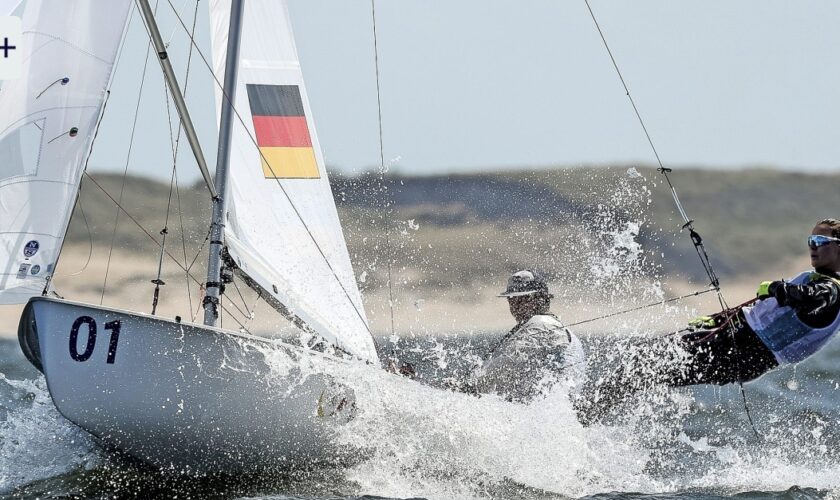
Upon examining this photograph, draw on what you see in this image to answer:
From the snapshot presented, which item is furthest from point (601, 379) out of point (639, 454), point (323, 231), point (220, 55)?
point (220, 55)

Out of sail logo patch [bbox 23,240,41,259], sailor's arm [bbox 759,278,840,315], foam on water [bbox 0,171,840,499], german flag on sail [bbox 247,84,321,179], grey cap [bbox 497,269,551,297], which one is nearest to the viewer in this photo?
sail logo patch [bbox 23,240,41,259]

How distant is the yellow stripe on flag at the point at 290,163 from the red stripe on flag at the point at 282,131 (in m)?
0.04

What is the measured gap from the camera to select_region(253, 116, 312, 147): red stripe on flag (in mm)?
5871

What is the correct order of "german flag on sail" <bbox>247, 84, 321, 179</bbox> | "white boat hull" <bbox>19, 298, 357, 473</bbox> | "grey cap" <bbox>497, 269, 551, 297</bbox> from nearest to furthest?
"white boat hull" <bbox>19, 298, 357, 473</bbox> < "grey cap" <bbox>497, 269, 551, 297</bbox> < "german flag on sail" <bbox>247, 84, 321, 179</bbox>

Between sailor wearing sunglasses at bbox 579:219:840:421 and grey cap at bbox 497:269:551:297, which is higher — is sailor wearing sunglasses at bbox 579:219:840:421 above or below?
below

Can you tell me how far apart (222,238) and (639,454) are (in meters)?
2.78

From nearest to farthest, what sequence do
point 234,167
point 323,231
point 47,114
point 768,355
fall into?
point 47,114
point 768,355
point 234,167
point 323,231

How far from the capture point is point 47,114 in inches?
175

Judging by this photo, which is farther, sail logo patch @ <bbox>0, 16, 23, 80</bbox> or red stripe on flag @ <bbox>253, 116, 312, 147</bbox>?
red stripe on flag @ <bbox>253, 116, 312, 147</bbox>

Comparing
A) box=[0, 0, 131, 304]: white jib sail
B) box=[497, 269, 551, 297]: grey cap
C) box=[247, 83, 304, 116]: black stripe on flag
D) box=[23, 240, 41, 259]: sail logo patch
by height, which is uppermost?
box=[247, 83, 304, 116]: black stripe on flag

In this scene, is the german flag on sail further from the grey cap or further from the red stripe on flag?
the grey cap

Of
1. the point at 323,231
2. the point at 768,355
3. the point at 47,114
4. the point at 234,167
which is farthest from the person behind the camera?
the point at 323,231

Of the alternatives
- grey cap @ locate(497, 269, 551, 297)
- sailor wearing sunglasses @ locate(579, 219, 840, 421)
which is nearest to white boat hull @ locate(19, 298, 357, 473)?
grey cap @ locate(497, 269, 551, 297)

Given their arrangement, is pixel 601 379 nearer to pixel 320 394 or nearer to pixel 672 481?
pixel 672 481
